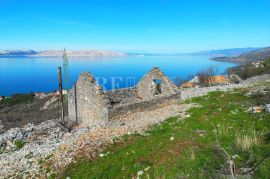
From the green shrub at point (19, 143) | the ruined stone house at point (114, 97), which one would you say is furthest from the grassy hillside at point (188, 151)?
the green shrub at point (19, 143)

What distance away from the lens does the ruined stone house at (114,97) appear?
70.6 ft

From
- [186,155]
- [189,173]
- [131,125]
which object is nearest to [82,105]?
[131,125]

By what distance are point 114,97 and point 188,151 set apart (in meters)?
15.6

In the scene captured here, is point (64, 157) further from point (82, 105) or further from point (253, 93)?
point (253, 93)

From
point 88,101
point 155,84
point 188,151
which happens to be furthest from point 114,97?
point 188,151

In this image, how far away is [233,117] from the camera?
57.5 ft

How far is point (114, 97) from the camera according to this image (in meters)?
27.4

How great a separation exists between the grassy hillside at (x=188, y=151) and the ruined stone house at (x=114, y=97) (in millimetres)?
5034

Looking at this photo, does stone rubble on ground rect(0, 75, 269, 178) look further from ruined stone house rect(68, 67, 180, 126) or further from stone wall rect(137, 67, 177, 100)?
stone wall rect(137, 67, 177, 100)

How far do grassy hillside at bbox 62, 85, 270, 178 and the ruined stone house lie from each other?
5034mm

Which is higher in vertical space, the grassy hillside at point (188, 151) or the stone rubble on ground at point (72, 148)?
the grassy hillside at point (188, 151)

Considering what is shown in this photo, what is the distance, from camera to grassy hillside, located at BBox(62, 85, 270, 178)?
1073 cm

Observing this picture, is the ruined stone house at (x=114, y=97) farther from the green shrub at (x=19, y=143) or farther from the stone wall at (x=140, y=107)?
the green shrub at (x=19, y=143)

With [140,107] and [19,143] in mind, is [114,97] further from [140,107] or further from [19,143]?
[19,143]
